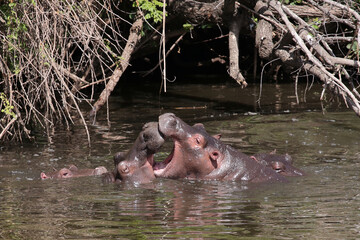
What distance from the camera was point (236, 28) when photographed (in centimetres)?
988

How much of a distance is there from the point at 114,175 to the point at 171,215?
149 centimetres

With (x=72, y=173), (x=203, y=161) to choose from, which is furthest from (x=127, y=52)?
(x=203, y=161)

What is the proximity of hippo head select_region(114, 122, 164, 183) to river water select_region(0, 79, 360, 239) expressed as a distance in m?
0.09

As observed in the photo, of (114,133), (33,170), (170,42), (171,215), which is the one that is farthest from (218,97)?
(171,215)

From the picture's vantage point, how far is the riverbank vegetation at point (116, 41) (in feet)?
24.2

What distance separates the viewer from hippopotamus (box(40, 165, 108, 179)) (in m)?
7.02

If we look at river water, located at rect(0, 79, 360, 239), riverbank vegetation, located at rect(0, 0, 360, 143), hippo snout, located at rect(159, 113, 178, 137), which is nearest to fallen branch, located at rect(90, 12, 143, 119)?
riverbank vegetation, located at rect(0, 0, 360, 143)

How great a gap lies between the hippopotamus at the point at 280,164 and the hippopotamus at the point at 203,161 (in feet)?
Result: 0.43

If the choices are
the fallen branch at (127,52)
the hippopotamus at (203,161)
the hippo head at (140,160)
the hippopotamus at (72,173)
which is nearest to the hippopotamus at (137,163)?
the hippo head at (140,160)

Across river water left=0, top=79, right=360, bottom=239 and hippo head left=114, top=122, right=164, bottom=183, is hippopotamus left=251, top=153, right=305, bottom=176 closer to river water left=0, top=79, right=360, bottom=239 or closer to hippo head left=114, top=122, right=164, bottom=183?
river water left=0, top=79, right=360, bottom=239

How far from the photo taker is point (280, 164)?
6.96 m

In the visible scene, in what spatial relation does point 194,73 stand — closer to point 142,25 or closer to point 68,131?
point 142,25

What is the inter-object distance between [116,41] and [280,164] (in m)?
2.07

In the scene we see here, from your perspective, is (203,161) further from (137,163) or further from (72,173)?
(72,173)
